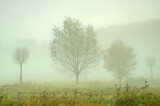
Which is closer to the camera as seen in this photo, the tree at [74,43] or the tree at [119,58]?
Answer: the tree at [74,43]

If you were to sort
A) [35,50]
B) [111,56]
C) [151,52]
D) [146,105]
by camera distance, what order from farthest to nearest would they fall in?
[151,52]
[35,50]
[111,56]
[146,105]

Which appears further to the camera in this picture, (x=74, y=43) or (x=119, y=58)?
(x=119, y=58)

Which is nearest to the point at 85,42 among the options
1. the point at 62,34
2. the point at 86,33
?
the point at 86,33

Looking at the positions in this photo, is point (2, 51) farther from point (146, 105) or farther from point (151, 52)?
point (151, 52)

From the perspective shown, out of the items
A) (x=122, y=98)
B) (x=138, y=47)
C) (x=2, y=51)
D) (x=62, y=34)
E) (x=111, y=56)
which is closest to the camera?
(x=122, y=98)

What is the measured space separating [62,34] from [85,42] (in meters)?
4.21

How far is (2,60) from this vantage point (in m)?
124

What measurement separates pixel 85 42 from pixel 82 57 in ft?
9.42

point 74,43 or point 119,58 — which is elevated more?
point 74,43

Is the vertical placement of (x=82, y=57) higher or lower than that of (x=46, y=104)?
higher

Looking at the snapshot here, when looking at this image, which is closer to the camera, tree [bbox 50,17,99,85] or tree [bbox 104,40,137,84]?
tree [bbox 50,17,99,85]

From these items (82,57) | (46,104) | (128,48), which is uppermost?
(128,48)

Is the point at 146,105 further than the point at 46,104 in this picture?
No

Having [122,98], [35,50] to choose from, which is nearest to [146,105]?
[122,98]
